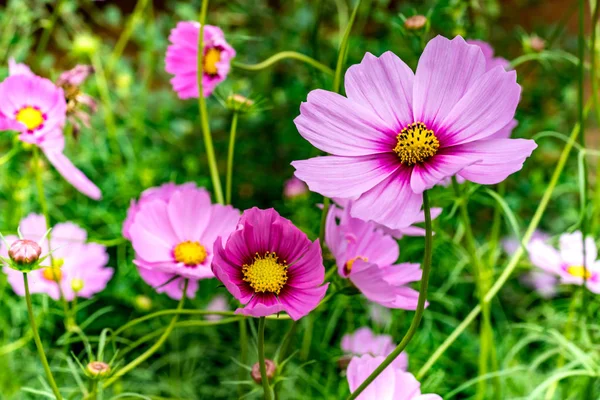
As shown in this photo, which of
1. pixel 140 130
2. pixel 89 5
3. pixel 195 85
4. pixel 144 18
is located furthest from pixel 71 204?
pixel 89 5

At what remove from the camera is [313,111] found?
37 cm

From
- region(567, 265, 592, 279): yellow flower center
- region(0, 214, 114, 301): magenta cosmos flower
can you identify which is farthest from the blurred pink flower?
region(567, 265, 592, 279): yellow flower center

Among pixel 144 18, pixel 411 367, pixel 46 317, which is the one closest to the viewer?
pixel 411 367

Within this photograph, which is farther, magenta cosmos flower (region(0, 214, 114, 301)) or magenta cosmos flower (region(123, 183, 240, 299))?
magenta cosmos flower (region(0, 214, 114, 301))

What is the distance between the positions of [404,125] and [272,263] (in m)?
0.10

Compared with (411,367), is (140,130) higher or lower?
higher

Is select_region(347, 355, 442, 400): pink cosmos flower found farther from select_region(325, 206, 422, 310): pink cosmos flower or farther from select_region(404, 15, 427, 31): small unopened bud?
select_region(404, 15, 427, 31): small unopened bud

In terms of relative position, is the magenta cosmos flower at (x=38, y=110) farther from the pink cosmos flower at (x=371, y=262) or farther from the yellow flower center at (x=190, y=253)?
the pink cosmos flower at (x=371, y=262)

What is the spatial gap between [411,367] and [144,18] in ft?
2.74

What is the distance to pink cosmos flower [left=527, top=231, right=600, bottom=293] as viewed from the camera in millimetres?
634

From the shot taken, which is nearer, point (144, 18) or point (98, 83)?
point (98, 83)

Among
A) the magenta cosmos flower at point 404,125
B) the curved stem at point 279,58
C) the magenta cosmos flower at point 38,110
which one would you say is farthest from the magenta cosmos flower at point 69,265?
the magenta cosmos flower at point 404,125

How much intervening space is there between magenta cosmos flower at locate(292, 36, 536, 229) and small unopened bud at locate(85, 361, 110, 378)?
184mm

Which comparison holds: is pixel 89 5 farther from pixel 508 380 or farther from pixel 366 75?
pixel 366 75
